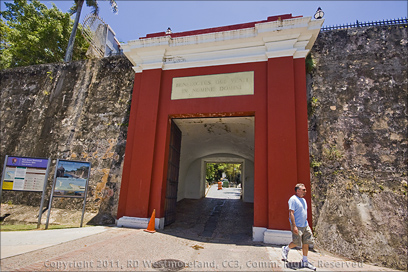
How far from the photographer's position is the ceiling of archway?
7.42m

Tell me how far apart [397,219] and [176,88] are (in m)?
6.33

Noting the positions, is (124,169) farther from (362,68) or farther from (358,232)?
(362,68)

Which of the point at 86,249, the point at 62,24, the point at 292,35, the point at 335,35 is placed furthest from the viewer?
the point at 62,24

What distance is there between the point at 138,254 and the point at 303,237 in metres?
2.85

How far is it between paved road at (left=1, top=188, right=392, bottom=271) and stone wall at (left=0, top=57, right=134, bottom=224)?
2.16 metres

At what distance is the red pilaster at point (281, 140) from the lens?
5355mm

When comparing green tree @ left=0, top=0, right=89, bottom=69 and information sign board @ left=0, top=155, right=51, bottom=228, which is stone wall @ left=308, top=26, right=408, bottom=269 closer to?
information sign board @ left=0, top=155, right=51, bottom=228

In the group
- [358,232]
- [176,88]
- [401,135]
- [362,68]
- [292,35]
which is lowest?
[358,232]

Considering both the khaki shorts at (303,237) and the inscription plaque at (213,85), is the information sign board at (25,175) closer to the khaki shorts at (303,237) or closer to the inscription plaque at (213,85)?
the inscription plaque at (213,85)

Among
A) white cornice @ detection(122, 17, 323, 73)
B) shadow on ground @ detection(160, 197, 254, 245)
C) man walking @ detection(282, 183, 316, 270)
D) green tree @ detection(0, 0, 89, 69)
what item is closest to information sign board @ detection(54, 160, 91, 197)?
shadow on ground @ detection(160, 197, 254, 245)

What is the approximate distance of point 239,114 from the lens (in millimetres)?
6340

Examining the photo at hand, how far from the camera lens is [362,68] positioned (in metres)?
6.42

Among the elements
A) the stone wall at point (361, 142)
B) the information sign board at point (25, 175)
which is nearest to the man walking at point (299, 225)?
the stone wall at point (361, 142)

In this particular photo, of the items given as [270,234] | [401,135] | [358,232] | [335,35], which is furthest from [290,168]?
[335,35]
